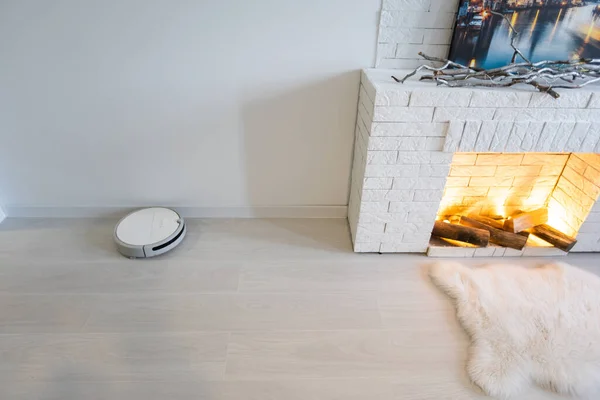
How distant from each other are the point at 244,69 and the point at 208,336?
1.14m

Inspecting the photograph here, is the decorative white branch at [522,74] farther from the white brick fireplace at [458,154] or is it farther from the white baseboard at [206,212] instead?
the white baseboard at [206,212]

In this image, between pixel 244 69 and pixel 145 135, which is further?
pixel 145 135

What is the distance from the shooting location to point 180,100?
5.30 feet

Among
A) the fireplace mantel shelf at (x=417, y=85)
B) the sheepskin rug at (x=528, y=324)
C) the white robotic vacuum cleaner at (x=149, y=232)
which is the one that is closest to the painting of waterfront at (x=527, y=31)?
the fireplace mantel shelf at (x=417, y=85)

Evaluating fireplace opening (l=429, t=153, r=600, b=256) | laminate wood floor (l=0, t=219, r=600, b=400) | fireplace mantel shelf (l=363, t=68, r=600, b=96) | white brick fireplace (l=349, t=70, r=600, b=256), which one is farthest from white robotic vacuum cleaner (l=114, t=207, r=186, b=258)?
fireplace opening (l=429, t=153, r=600, b=256)

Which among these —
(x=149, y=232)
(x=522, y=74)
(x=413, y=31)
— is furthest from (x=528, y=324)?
(x=149, y=232)

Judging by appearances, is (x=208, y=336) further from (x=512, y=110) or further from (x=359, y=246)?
(x=512, y=110)

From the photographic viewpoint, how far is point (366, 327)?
141 cm

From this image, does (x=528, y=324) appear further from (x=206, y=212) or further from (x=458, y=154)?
(x=206, y=212)

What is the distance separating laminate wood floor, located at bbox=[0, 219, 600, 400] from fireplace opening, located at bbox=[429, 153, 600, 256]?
0.51 feet

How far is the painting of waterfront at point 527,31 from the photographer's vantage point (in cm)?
139

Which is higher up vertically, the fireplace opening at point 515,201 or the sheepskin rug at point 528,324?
the fireplace opening at point 515,201

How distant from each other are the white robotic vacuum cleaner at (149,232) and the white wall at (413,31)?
4.18 ft

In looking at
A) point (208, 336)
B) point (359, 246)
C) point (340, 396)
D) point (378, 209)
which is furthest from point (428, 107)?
point (208, 336)
